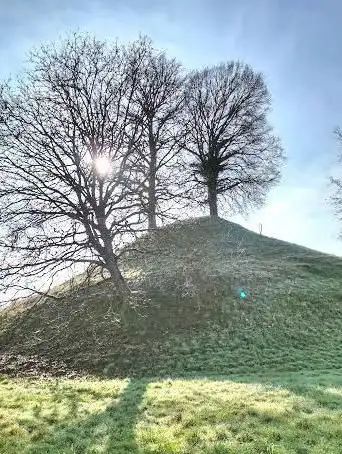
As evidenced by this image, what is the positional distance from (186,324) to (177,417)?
1255 cm

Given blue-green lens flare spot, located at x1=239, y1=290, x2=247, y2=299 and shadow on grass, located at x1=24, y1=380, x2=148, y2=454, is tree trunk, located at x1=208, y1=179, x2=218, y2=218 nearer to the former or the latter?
blue-green lens flare spot, located at x1=239, y1=290, x2=247, y2=299

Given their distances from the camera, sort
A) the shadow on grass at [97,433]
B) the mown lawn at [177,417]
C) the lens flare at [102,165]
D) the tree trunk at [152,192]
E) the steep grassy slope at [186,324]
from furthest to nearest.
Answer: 1. the lens flare at [102,165]
2. the tree trunk at [152,192]
3. the steep grassy slope at [186,324]
4. the shadow on grass at [97,433]
5. the mown lawn at [177,417]

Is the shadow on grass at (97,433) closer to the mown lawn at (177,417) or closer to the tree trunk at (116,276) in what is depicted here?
the mown lawn at (177,417)

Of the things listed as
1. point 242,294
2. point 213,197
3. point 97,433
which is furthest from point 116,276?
point 213,197

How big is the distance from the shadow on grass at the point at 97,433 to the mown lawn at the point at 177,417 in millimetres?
23

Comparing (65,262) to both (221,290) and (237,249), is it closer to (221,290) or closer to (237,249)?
(221,290)

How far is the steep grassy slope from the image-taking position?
21.2m

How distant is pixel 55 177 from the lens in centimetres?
2266

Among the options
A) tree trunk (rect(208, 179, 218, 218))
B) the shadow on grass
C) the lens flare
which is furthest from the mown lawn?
tree trunk (rect(208, 179, 218, 218))

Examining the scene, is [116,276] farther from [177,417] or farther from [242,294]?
[177,417]

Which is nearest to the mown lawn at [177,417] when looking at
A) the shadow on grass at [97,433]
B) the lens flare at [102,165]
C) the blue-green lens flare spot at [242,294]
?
the shadow on grass at [97,433]

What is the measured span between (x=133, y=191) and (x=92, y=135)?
3580 millimetres

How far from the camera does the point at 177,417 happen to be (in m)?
11.9

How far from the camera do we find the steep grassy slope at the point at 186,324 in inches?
834
